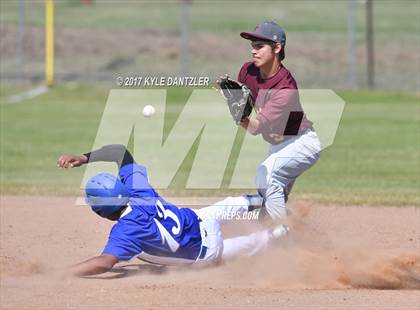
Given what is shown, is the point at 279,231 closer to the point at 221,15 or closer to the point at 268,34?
the point at 268,34

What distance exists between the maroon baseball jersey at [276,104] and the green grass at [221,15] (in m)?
24.4

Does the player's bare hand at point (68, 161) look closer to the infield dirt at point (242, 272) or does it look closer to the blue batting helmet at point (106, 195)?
the blue batting helmet at point (106, 195)

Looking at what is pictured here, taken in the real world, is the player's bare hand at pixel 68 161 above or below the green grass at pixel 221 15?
above

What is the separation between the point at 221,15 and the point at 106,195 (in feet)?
106

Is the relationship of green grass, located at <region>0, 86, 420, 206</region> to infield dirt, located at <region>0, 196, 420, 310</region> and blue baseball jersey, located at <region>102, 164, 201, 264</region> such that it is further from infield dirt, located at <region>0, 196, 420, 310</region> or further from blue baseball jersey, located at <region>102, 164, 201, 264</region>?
blue baseball jersey, located at <region>102, 164, 201, 264</region>

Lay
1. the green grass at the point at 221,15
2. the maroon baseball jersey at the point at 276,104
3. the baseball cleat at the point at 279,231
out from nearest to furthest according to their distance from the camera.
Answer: the maroon baseball jersey at the point at 276,104
the baseball cleat at the point at 279,231
the green grass at the point at 221,15

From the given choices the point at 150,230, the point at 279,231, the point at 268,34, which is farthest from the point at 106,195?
the point at 268,34

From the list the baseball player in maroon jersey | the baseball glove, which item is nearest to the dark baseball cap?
the baseball player in maroon jersey

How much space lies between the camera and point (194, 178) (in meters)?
16.0

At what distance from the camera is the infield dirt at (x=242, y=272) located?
27.4 feet

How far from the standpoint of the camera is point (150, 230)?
28.7ft

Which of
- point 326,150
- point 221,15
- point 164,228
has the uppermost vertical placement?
point 164,228

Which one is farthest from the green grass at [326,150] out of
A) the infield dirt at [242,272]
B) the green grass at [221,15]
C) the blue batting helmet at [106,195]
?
the green grass at [221,15]

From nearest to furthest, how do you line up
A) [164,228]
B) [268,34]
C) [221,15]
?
[164,228], [268,34], [221,15]
